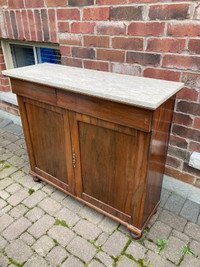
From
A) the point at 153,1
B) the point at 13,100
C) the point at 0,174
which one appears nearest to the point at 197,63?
the point at 153,1

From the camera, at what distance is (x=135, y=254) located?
172 cm

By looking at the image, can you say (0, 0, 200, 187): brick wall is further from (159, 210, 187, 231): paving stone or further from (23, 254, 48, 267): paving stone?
(23, 254, 48, 267): paving stone

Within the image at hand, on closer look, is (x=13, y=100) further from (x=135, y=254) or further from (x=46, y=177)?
(x=135, y=254)

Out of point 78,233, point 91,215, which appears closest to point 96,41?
point 91,215

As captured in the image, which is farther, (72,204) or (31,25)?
(31,25)

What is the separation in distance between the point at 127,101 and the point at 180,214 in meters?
1.36

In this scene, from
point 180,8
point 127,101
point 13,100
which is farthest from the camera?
point 13,100

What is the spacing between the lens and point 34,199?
222cm

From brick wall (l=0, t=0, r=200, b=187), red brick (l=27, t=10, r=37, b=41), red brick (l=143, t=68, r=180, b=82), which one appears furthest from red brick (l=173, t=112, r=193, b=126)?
red brick (l=27, t=10, r=37, b=41)

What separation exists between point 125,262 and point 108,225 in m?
0.35

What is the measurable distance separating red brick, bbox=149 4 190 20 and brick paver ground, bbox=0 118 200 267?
158 cm

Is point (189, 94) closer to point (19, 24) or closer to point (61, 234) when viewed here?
point (61, 234)

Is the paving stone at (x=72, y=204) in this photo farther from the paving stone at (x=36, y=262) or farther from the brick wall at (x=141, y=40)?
the brick wall at (x=141, y=40)

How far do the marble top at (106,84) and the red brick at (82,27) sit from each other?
37 centimetres
